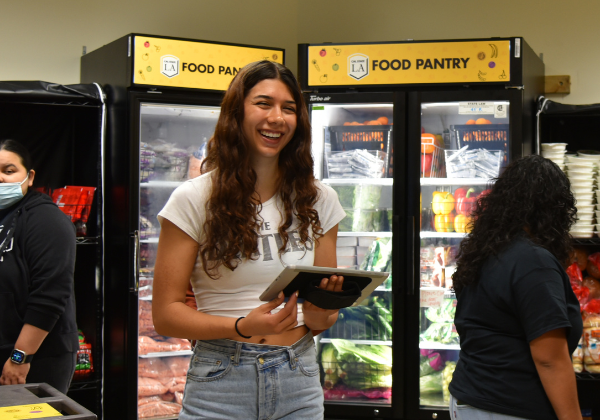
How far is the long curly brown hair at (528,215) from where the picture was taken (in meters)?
1.99

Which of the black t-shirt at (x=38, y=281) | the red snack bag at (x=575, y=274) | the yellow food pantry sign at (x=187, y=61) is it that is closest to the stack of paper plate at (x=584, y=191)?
the red snack bag at (x=575, y=274)

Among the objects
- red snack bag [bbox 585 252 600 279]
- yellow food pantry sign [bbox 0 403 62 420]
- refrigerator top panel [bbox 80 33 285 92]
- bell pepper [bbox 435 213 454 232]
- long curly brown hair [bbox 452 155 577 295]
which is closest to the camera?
yellow food pantry sign [bbox 0 403 62 420]

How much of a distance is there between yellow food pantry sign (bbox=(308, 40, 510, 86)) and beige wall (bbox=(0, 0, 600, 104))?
41.2 inches

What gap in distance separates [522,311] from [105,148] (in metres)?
2.67

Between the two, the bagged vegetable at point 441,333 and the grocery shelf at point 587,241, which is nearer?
the grocery shelf at point 587,241

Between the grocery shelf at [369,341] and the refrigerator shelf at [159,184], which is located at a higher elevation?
the refrigerator shelf at [159,184]

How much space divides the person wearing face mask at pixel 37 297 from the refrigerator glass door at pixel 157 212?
1048 millimetres

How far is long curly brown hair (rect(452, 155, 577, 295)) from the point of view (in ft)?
6.53

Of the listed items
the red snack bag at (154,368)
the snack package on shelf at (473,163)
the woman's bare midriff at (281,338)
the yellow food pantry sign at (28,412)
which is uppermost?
the snack package on shelf at (473,163)

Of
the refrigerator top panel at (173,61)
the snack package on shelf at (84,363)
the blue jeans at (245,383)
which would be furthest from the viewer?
the snack package on shelf at (84,363)

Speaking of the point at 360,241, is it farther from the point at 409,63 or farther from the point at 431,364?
the point at 409,63

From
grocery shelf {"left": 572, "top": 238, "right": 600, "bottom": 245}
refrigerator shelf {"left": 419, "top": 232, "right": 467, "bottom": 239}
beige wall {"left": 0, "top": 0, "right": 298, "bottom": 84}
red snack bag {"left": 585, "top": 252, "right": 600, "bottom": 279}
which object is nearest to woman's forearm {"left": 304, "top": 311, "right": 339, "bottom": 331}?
refrigerator shelf {"left": 419, "top": 232, "right": 467, "bottom": 239}

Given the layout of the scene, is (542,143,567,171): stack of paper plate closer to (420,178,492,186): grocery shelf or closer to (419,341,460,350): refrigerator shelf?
(420,178,492,186): grocery shelf

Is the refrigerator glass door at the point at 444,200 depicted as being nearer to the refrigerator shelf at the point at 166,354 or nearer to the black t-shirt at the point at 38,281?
the refrigerator shelf at the point at 166,354
